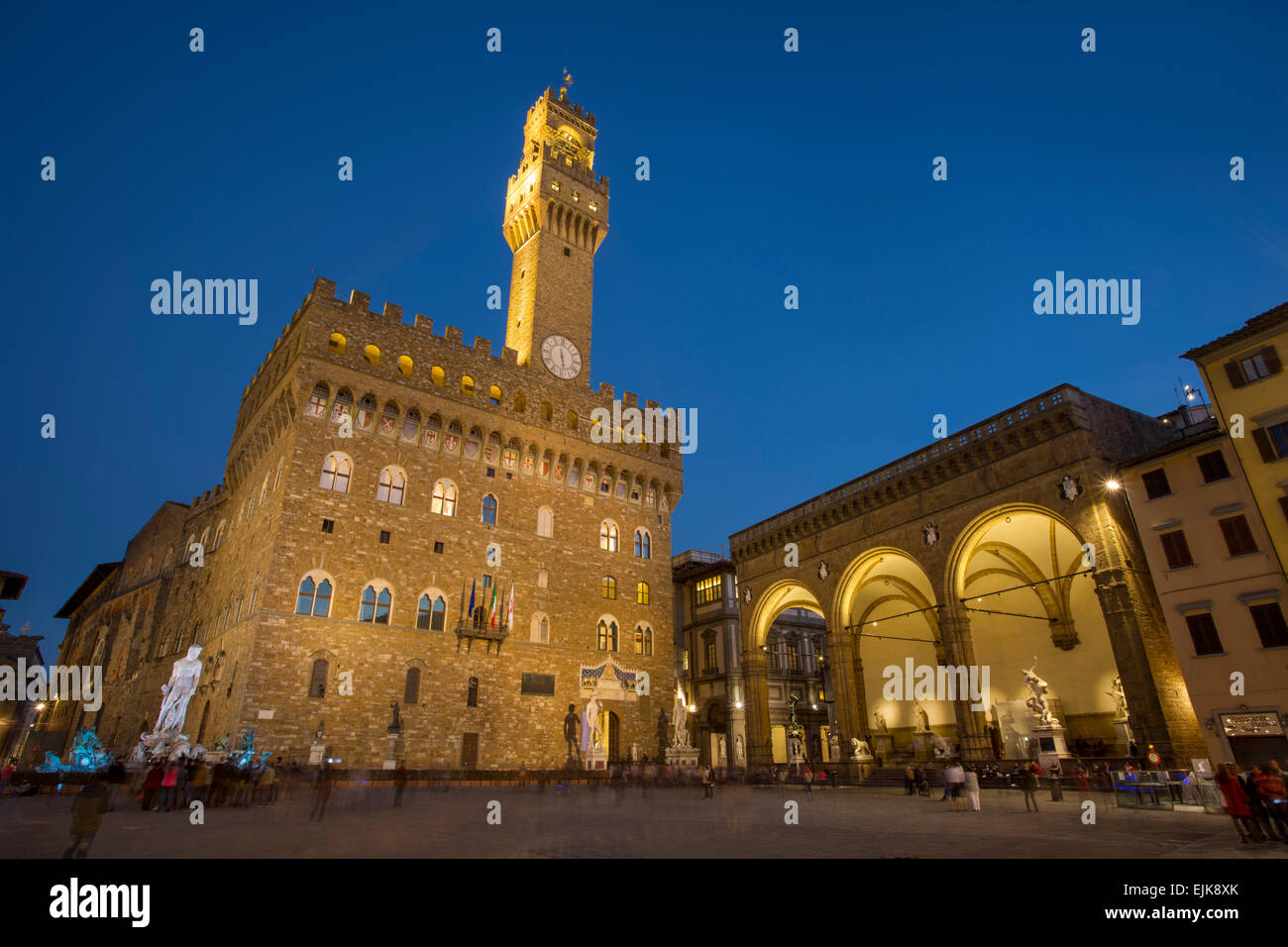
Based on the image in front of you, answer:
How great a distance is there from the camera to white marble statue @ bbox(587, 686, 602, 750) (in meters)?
28.0

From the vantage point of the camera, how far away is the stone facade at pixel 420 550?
77.7ft

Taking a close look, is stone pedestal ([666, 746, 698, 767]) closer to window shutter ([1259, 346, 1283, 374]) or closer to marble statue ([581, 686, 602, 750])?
marble statue ([581, 686, 602, 750])

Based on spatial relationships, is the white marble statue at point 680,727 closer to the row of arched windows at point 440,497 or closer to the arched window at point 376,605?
the row of arched windows at point 440,497

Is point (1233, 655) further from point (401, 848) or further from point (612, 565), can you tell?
point (612, 565)

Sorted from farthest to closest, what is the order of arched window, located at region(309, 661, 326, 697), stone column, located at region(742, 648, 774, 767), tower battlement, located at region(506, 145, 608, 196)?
tower battlement, located at region(506, 145, 608, 196)
stone column, located at region(742, 648, 774, 767)
arched window, located at region(309, 661, 326, 697)

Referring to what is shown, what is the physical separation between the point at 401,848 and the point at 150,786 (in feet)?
31.0

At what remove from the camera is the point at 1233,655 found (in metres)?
17.1

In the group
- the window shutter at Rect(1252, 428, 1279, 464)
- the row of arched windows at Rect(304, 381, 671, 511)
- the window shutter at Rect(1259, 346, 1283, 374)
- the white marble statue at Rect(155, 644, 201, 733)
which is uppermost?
the row of arched windows at Rect(304, 381, 671, 511)

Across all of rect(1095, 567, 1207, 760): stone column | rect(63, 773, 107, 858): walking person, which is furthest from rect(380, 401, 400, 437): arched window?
rect(1095, 567, 1207, 760): stone column

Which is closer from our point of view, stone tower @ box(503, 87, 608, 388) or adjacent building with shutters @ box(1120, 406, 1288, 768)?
adjacent building with shutters @ box(1120, 406, 1288, 768)

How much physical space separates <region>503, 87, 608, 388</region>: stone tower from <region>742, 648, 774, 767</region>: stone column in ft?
53.0

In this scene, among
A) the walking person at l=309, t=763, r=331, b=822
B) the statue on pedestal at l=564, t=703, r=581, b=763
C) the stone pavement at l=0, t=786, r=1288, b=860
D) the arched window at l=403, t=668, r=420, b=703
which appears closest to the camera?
the stone pavement at l=0, t=786, r=1288, b=860
